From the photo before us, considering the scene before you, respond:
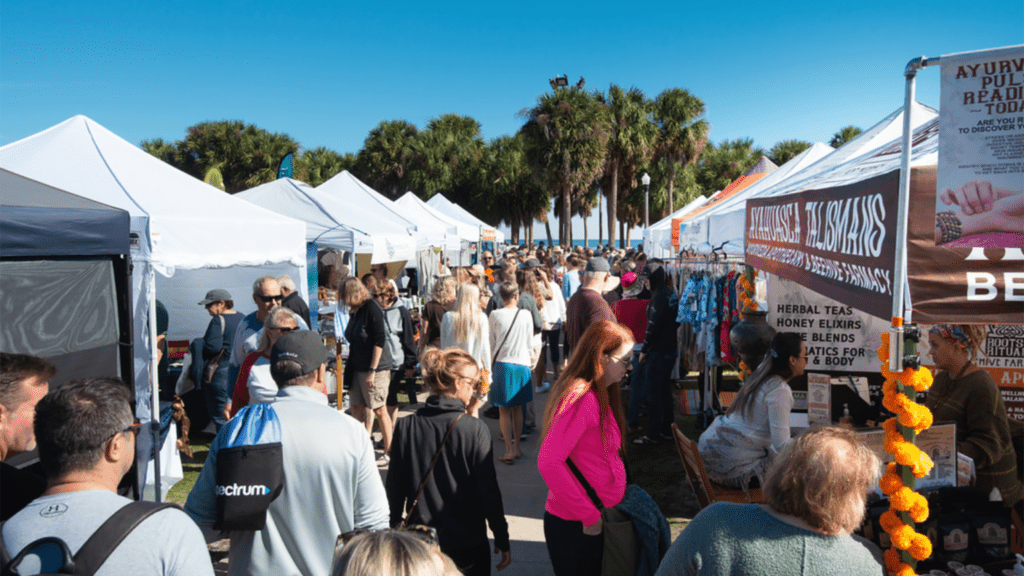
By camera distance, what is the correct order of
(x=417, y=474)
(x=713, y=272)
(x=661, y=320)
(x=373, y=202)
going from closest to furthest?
(x=417, y=474), (x=661, y=320), (x=713, y=272), (x=373, y=202)

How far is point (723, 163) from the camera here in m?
46.1

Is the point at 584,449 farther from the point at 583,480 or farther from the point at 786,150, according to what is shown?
the point at 786,150

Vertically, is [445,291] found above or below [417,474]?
above

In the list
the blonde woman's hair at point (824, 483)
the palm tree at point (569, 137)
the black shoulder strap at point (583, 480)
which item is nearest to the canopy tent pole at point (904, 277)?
the blonde woman's hair at point (824, 483)

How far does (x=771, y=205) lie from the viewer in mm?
4219

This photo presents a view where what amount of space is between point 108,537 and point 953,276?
282 centimetres

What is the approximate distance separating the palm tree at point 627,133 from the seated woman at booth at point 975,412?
Answer: 29.9 meters

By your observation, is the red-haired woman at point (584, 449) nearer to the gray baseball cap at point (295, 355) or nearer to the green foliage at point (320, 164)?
the gray baseball cap at point (295, 355)

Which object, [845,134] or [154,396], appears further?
[845,134]

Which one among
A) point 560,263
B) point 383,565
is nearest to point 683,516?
point 383,565

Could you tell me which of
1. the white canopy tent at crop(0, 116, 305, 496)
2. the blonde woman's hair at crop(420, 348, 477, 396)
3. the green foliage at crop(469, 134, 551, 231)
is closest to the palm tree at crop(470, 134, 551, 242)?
the green foliage at crop(469, 134, 551, 231)

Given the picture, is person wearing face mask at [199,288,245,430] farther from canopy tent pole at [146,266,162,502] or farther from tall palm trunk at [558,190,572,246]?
tall palm trunk at [558,190,572,246]

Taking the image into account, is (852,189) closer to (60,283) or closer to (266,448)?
(266,448)

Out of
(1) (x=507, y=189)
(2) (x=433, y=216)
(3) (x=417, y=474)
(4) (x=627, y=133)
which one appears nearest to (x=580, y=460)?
(3) (x=417, y=474)
